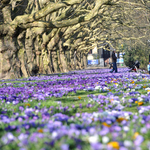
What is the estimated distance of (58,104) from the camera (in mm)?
5078

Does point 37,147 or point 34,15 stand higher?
point 34,15

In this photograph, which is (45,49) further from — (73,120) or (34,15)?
(73,120)

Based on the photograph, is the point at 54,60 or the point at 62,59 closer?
the point at 54,60

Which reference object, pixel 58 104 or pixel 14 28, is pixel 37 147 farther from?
pixel 14 28

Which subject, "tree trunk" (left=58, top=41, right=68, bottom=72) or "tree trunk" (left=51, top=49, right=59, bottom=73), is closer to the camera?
"tree trunk" (left=51, top=49, right=59, bottom=73)

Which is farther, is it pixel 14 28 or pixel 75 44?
pixel 75 44

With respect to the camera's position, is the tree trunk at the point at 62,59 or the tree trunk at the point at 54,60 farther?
the tree trunk at the point at 62,59

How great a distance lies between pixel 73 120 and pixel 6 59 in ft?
49.0

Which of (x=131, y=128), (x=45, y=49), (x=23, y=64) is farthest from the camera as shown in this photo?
(x=45, y=49)

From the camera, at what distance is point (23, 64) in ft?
63.9

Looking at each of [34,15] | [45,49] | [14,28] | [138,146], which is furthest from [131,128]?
[45,49]

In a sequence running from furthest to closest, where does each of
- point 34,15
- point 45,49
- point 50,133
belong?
point 45,49, point 34,15, point 50,133

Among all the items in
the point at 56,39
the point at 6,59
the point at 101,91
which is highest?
the point at 56,39

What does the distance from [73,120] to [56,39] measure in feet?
84.3
